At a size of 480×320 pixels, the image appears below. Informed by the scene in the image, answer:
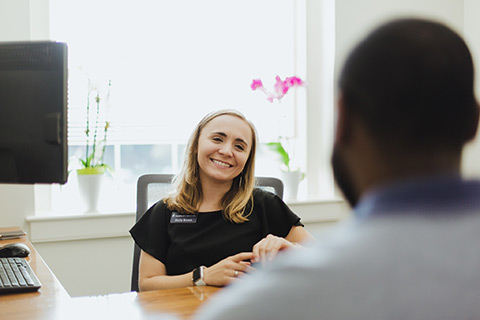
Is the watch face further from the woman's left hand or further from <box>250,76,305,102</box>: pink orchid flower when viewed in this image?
<box>250,76,305,102</box>: pink orchid flower

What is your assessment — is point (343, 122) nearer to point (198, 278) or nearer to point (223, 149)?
point (198, 278)

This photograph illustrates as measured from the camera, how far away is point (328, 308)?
15.1 inches

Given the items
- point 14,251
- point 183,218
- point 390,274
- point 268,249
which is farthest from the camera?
point 183,218

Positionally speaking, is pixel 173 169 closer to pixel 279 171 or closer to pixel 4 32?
pixel 279 171

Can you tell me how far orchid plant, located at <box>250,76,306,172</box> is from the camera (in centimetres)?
299

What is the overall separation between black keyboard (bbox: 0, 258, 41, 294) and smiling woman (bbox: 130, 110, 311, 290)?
39 centimetres

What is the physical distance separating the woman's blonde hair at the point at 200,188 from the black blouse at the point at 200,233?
0.03 meters

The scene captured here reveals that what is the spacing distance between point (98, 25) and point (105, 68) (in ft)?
0.74

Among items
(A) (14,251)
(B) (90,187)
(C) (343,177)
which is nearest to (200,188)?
(A) (14,251)

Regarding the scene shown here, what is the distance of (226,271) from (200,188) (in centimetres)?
49

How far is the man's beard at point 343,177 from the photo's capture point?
0.49 meters

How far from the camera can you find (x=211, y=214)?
1891 millimetres

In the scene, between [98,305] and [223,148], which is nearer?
[98,305]

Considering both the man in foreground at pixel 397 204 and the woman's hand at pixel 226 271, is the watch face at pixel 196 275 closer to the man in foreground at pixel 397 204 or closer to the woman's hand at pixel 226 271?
the woman's hand at pixel 226 271
